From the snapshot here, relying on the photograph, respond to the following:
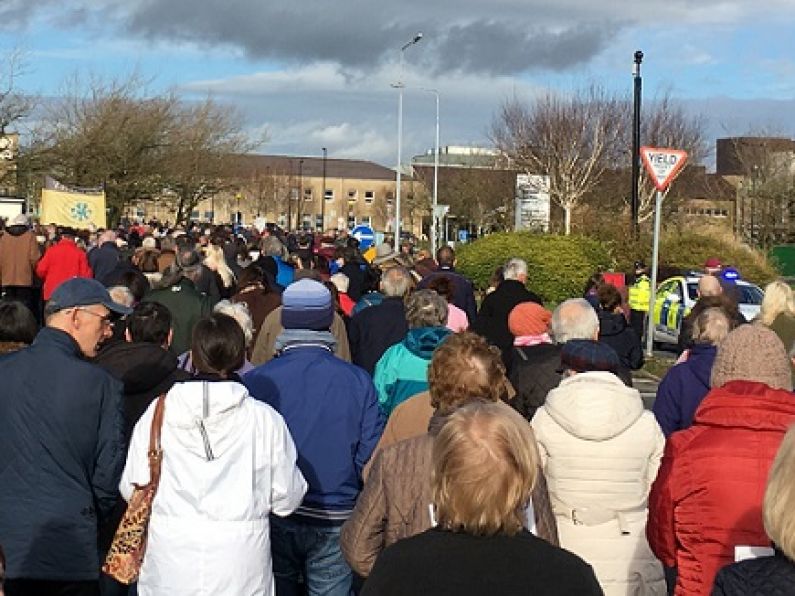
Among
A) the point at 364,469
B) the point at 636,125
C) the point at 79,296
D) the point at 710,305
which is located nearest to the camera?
the point at 364,469

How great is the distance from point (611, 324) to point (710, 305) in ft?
3.70

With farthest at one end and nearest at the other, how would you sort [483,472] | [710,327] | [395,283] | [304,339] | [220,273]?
[220,273], [395,283], [710,327], [304,339], [483,472]

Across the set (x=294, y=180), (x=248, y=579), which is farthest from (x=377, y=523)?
(x=294, y=180)

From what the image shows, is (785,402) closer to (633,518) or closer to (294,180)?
(633,518)

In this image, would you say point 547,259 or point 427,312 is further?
point 547,259

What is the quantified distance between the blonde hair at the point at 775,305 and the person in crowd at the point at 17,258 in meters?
11.8

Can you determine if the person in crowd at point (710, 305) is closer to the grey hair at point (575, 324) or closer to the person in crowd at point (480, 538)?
the grey hair at point (575, 324)

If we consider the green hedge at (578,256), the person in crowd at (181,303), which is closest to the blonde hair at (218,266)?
the person in crowd at (181,303)

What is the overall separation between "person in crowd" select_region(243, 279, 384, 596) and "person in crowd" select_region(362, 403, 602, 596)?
2201 millimetres

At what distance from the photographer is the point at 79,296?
554 centimetres

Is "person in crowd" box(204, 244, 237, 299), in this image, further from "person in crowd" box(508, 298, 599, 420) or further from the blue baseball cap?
the blue baseball cap

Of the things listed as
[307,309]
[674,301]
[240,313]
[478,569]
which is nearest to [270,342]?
[240,313]

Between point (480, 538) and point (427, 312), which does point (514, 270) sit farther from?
point (480, 538)

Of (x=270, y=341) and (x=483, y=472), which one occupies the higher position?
(x=483, y=472)
